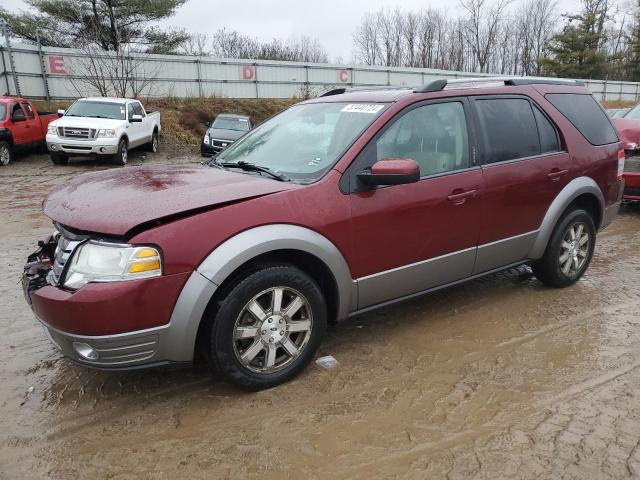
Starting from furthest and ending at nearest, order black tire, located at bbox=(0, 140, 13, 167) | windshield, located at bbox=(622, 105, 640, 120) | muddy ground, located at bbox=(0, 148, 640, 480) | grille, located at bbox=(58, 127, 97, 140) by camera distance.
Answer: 1. black tire, located at bbox=(0, 140, 13, 167)
2. grille, located at bbox=(58, 127, 97, 140)
3. windshield, located at bbox=(622, 105, 640, 120)
4. muddy ground, located at bbox=(0, 148, 640, 480)

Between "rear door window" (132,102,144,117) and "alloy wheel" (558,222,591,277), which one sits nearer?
"alloy wheel" (558,222,591,277)

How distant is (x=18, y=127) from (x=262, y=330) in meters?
14.2

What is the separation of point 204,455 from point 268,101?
25029 mm

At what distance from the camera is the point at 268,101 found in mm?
26156

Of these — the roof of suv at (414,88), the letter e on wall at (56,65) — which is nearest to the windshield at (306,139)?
the roof of suv at (414,88)

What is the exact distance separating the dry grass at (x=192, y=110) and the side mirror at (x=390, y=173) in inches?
712

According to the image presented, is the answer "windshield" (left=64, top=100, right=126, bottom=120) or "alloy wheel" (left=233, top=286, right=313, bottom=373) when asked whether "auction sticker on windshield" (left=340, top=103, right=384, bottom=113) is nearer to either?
"alloy wheel" (left=233, top=286, right=313, bottom=373)

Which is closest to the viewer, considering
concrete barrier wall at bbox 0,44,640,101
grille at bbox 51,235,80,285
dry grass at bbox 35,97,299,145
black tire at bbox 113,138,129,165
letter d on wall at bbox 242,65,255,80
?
grille at bbox 51,235,80,285

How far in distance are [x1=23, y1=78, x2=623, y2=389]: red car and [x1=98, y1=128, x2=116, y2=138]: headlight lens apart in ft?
34.6

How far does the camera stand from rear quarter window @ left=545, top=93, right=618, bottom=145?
181 inches

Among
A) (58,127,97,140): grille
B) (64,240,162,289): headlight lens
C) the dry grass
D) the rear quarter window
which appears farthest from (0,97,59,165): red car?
the rear quarter window

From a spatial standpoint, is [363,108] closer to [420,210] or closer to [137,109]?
[420,210]

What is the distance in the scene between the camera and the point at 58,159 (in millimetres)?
14172

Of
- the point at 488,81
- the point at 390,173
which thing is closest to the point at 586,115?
the point at 488,81
